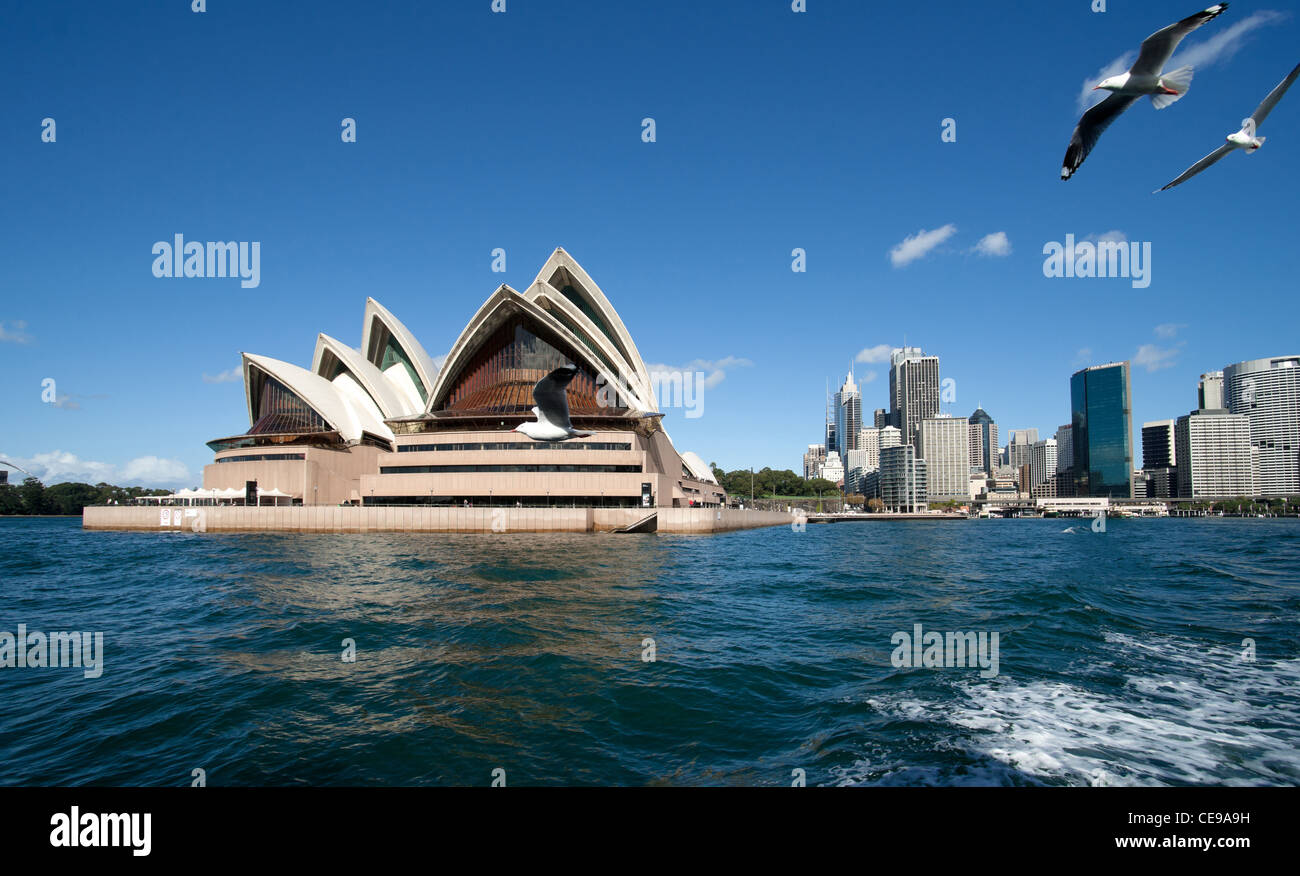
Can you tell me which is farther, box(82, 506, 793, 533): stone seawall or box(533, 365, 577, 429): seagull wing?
box(82, 506, 793, 533): stone seawall

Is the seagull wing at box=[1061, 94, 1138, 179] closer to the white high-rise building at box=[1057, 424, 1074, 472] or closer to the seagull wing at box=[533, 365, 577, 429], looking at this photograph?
→ the seagull wing at box=[533, 365, 577, 429]

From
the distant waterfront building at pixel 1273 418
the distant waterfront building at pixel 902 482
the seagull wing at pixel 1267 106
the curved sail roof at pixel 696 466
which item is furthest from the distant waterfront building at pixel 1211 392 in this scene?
the seagull wing at pixel 1267 106

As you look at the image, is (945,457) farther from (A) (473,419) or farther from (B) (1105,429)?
(A) (473,419)

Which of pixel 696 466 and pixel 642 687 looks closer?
pixel 642 687

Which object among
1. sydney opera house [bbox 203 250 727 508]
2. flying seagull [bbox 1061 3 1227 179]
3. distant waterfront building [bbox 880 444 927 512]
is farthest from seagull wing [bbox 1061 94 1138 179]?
distant waterfront building [bbox 880 444 927 512]

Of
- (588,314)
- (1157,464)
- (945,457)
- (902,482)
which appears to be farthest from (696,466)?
(1157,464)

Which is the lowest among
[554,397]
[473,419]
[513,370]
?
[554,397]
